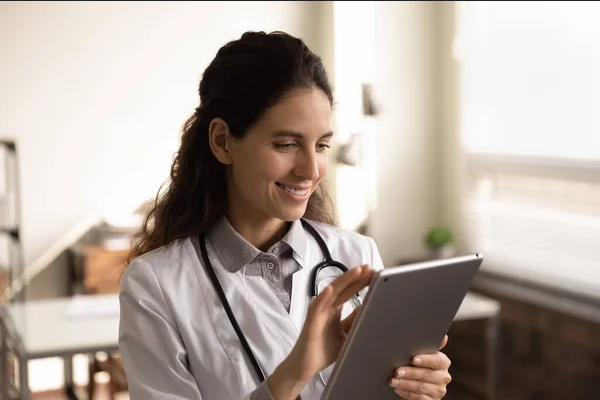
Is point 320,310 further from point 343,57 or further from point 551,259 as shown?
point 343,57

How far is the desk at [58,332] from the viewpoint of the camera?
252 centimetres

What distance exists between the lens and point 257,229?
1479 millimetres

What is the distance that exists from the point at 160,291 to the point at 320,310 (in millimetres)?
345

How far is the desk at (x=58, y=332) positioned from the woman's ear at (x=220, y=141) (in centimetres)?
131

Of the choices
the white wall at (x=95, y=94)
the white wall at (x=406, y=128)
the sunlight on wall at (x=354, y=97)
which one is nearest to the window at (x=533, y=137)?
the white wall at (x=406, y=128)

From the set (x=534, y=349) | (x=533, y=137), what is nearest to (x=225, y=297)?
(x=534, y=349)

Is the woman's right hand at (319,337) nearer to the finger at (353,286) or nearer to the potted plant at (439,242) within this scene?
the finger at (353,286)

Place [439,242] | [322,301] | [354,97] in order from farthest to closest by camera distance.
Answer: [354,97]
[439,242]
[322,301]

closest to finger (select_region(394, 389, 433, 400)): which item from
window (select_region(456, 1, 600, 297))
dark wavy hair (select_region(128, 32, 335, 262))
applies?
dark wavy hair (select_region(128, 32, 335, 262))

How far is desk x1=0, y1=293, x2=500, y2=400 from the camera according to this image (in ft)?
8.25

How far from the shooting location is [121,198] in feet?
15.0

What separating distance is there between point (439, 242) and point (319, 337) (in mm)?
3154

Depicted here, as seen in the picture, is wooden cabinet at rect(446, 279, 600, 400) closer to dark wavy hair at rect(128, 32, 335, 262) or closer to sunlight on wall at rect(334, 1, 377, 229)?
sunlight on wall at rect(334, 1, 377, 229)

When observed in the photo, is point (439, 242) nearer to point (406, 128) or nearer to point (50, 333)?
point (406, 128)
